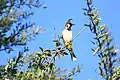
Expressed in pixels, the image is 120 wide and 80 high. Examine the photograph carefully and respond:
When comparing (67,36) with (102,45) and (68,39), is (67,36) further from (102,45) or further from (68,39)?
(102,45)

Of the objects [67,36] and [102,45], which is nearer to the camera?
[102,45]

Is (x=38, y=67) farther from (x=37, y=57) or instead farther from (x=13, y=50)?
(x=13, y=50)

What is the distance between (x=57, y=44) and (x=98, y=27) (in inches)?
17.3

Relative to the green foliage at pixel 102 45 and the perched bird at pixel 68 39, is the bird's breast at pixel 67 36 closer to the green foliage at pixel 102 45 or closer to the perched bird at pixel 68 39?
the perched bird at pixel 68 39

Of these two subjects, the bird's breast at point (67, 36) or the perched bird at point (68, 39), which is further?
the bird's breast at point (67, 36)

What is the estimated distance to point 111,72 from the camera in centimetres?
189

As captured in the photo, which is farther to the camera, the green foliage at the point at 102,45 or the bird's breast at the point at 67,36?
the bird's breast at the point at 67,36

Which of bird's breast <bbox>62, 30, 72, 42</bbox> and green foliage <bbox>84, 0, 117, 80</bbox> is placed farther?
bird's breast <bbox>62, 30, 72, 42</bbox>

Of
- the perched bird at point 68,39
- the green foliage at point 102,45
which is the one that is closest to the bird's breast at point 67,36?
the perched bird at point 68,39

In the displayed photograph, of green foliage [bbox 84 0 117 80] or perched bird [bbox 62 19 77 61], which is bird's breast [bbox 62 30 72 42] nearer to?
perched bird [bbox 62 19 77 61]

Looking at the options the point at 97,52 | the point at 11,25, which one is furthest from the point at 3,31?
the point at 97,52

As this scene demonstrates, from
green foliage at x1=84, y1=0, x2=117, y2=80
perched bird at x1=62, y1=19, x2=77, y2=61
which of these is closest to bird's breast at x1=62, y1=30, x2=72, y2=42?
perched bird at x1=62, y1=19, x2=77, y2=61

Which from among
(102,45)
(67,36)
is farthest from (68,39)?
(102,45)

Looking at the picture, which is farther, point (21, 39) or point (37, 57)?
point (21, 39)
